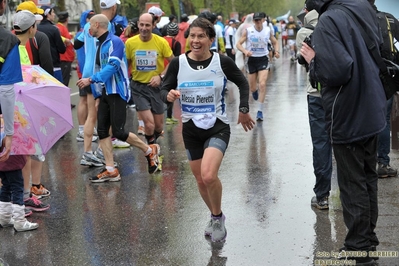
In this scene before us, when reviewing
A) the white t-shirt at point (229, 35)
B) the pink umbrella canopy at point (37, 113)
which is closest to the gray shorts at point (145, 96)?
the pink umbrella canopy at point (37, 113)

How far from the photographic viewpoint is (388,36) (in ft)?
18.4

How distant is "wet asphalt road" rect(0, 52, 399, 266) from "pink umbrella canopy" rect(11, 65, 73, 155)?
2.74 feet

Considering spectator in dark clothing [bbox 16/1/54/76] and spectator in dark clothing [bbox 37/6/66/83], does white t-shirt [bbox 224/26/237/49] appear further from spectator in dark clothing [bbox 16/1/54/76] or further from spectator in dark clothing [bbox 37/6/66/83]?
spectator in dark clothing [bbox 16/1/54/76]

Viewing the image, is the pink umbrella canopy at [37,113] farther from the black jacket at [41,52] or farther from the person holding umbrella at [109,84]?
the black jacket at [41,52]

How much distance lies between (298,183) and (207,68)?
2.48 m

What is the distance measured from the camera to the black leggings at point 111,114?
27.5 ft

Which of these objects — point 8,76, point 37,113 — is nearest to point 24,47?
point 37,113

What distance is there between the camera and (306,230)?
6184mm

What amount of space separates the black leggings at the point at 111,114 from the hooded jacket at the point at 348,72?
3.95 metres

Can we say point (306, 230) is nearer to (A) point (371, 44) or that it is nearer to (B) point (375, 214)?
(B) point (375, 214)

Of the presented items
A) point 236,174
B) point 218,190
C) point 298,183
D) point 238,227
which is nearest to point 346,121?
point 218,190

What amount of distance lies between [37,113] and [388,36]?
3.17 m

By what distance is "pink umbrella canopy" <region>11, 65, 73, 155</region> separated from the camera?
20.6 ft

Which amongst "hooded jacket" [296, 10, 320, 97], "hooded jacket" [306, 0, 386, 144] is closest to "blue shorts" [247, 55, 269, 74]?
"hooded jacket" [296, 10, 320, 97]
